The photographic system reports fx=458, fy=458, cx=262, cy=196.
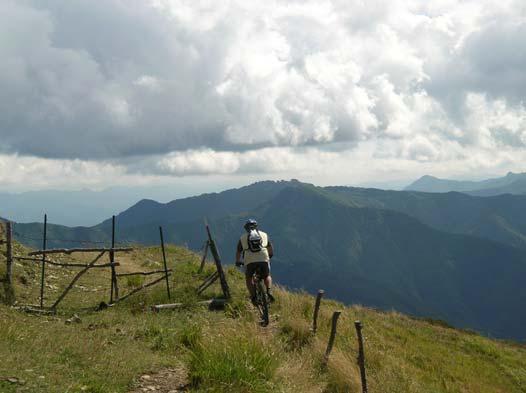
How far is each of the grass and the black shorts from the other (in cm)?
151

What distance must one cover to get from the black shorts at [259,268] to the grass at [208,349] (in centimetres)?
151

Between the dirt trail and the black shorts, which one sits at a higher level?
the black shorts

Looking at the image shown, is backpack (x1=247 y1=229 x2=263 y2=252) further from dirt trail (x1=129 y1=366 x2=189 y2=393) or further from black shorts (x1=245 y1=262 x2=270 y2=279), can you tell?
dirt trail (x1=129 y1=366 x2=189 y2=393)

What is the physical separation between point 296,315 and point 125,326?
18.8 feet

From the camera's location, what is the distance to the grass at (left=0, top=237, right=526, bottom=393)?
869cm

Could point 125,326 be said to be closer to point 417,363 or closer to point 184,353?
point 184,353

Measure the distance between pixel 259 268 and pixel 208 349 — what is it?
6.13 m

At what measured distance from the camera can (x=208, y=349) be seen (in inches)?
370

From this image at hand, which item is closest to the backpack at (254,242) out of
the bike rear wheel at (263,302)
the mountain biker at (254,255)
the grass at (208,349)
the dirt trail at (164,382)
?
the mountain biker at (254,255)

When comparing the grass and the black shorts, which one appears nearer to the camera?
the grass

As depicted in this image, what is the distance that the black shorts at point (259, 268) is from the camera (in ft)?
50.2

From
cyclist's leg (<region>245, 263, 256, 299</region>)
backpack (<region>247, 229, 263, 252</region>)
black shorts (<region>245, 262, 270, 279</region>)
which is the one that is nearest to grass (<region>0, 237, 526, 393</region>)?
cyclist's leg (<region>245, 263, 256, 299</region>)

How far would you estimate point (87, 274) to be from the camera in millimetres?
25781

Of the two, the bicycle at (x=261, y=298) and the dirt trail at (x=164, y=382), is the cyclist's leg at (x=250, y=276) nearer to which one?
the bicycle at (x=261, y=298)
